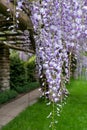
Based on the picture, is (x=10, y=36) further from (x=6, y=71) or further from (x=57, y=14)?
(x=57, y=14)

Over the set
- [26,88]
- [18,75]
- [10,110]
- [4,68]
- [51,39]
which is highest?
[51,39]

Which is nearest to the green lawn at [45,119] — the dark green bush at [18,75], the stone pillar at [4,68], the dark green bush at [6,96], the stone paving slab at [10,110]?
the stone paving slab at [10,110]

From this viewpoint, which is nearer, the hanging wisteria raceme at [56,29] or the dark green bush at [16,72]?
the hanging wisteria raceme at [56,29]

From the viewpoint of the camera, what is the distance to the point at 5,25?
5.62 meters

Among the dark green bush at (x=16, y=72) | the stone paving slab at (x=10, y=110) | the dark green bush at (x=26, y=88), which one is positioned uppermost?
the dark green bush at (x=16, y=72)

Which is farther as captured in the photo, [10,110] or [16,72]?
[16,72]

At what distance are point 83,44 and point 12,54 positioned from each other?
741 centimetres

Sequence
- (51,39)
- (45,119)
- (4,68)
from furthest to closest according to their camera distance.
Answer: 1. (4,68)
2. (45,119)
3. (51,39)

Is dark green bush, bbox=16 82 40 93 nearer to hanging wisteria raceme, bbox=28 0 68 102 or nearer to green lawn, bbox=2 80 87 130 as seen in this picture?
green lawn, bbox=2 80 87 130

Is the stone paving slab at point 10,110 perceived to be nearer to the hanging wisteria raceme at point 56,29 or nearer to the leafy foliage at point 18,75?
the leafy foliage at point 18,75

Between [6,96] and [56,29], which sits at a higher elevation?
[56,29]

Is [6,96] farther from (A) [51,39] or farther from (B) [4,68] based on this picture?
(A) [51,39]

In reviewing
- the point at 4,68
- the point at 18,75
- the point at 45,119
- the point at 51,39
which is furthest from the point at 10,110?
the point at 18,75

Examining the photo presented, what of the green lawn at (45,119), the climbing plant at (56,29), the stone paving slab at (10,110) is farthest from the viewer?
the stone paving slab at (10,110)
